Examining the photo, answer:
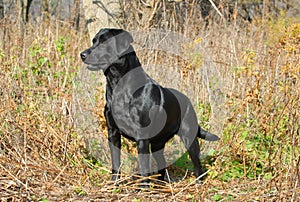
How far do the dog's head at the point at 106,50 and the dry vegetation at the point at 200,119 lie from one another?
80 cm

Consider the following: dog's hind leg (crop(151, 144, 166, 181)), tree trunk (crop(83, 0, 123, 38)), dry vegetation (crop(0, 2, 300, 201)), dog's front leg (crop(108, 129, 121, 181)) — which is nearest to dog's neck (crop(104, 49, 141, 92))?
dog's front leg (crop(108, 129, 121, 181))

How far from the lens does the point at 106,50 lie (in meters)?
3.49

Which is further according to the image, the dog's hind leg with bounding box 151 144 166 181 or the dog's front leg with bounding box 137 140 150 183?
the dog's hind leg with bounding box 151 144 166 181

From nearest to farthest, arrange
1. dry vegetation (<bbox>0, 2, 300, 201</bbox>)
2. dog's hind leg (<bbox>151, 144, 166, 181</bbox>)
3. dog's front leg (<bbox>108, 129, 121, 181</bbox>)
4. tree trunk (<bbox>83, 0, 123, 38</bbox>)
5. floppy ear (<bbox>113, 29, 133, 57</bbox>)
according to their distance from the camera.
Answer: dry vegetation (<bbox>0, 2, 300, 201</bbox>) → floppy ear (<bbox>113, 29, 133, 57</bbox>) → dog's front leg (<bbox>108, 129, 121, 181</bbox>) → dog's hind leg (<bbox>151, 144, 166, 181</bbox>) → tree trunk (<bbox>83, 0, 123, 38</bbox>)

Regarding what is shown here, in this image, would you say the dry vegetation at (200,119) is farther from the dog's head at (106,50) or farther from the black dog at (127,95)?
the dog's head at (106,50)

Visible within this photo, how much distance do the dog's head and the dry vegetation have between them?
0.80 metres

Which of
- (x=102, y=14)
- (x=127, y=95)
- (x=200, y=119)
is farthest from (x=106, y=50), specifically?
(x=200, y=119)

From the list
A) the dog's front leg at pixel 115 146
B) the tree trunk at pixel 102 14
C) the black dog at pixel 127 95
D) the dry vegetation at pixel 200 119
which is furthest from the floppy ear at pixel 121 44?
the tree trunk at pixel 102 14

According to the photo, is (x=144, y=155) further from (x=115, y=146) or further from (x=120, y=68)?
(x=120, y=68)

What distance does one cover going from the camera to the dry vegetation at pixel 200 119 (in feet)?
11.1

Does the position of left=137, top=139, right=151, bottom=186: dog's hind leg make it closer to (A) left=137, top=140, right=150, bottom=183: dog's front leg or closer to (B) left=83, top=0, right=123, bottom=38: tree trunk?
(A) left=137, top=140, right=150, bottom=183: dog's front leg

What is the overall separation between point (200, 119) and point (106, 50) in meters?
1.81

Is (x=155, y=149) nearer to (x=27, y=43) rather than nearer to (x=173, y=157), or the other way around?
(x=173, y=157)

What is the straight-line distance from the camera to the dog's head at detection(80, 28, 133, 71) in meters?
3.46
